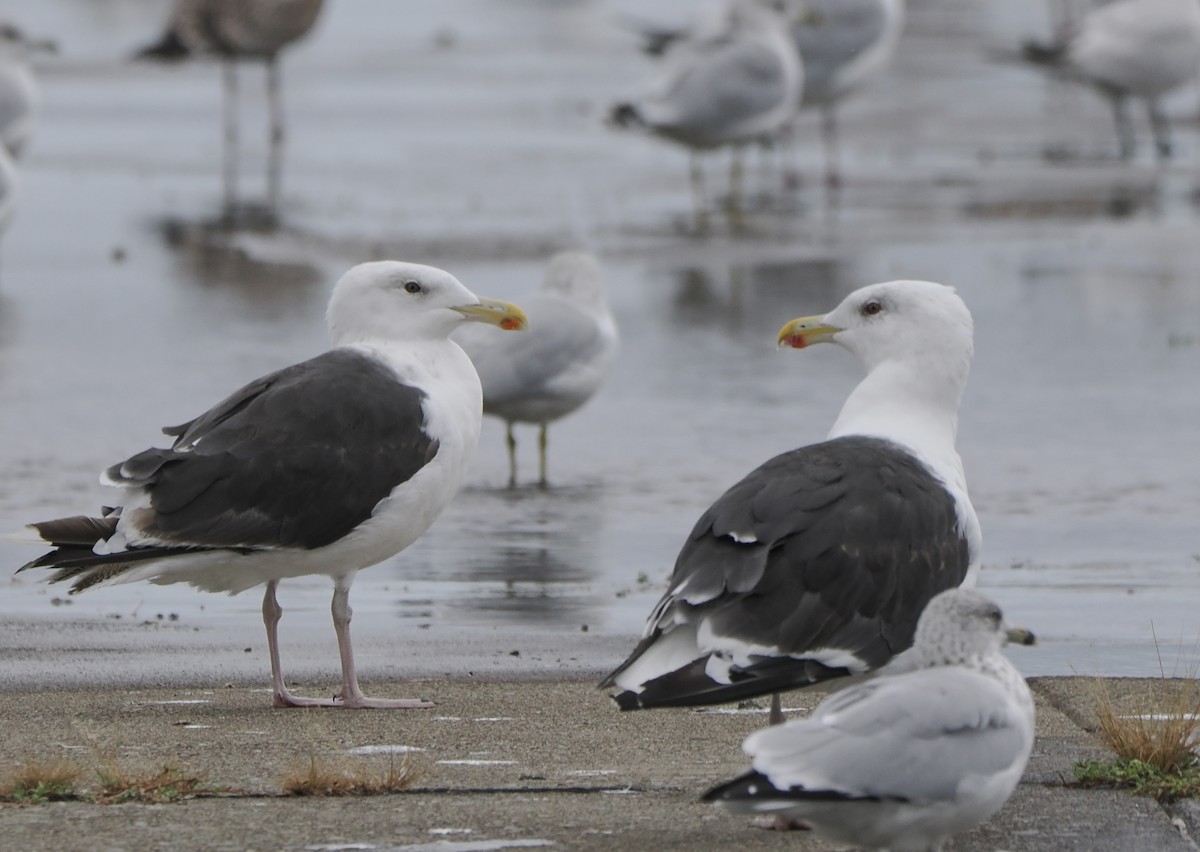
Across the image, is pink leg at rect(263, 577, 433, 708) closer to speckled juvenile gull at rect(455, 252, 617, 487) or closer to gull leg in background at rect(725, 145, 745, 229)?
speckled juvenile gull at rect(455, 252, 617, 487)

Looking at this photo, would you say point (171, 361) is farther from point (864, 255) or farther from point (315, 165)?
point (315, 165)

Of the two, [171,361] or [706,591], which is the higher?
[706,591]

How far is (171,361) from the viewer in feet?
40.4

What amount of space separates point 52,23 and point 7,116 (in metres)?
18.2

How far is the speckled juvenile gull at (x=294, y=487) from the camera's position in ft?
21.0

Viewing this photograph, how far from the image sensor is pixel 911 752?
15.2 feet

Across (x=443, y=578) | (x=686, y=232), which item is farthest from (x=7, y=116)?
(x=443, y=578)

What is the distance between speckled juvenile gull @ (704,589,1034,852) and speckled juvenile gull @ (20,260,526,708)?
6.68 feet

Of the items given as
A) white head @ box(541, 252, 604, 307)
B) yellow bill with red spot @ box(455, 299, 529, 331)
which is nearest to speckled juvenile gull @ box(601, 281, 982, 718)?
yellow bill with red spot @ box(455, 299, 529, 331)

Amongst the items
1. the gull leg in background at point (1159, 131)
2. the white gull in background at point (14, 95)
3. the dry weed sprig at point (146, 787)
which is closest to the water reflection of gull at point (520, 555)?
the dry weed sprig at point (146, 787)

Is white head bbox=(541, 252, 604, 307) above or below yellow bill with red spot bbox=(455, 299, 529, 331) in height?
below

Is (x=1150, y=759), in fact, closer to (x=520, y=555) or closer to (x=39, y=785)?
(x=39, y=785)

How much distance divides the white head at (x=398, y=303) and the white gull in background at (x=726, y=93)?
10.6 m

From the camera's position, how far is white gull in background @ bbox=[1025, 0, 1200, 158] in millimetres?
20625
